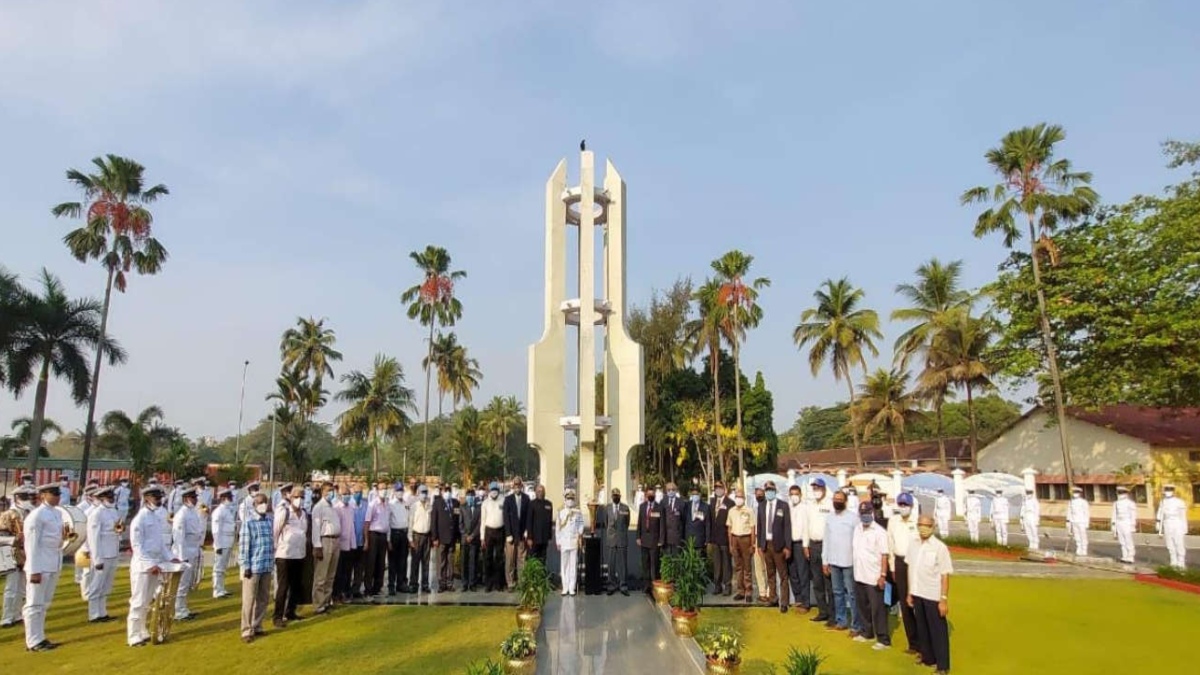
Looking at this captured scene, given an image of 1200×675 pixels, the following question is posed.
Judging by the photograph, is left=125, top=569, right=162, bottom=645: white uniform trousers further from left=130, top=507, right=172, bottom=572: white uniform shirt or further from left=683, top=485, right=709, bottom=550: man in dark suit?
left=683, top=485, right=709, bottom=550: man in dark suit

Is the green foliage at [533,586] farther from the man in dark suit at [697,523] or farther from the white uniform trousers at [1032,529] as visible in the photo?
the white uniform trousers at [1032,529]

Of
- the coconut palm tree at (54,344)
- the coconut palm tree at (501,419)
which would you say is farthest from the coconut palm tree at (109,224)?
the coconut palm tree at (501,419)

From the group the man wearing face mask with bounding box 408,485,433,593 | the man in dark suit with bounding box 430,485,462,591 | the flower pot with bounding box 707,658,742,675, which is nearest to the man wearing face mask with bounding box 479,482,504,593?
the man in dark suit with bounding box 430,485,462,591

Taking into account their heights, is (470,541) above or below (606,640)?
above

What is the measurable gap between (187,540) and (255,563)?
2715 mm

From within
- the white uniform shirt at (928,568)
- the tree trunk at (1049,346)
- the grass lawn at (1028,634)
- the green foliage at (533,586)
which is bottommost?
the grass lawn at (1028,634)

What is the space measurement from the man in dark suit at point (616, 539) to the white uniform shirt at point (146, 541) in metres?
6.46

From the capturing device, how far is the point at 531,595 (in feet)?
29.2

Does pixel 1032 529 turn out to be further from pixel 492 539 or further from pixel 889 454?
pixel 889 454

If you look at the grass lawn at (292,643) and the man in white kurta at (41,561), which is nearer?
the grass lawn at (292,643)

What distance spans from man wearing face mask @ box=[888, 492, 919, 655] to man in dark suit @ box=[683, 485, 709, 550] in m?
3.60

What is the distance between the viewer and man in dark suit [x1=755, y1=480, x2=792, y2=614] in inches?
420

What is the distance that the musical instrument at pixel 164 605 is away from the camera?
8.60 metres

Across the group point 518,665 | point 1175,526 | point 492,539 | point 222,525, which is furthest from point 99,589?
point 1175,526
